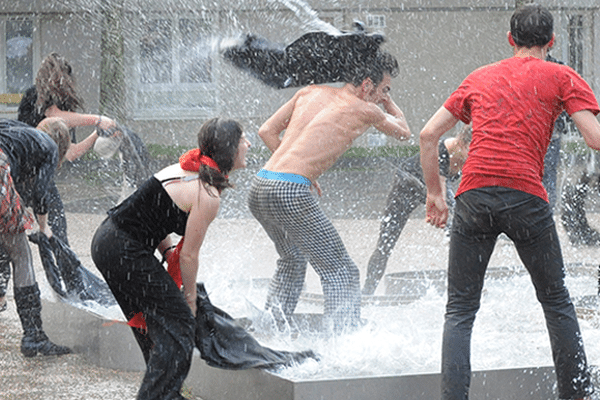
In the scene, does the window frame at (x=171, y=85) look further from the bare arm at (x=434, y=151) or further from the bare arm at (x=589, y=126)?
the bare arm at (x=589, y=126)

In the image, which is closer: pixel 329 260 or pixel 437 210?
pixel 437 210

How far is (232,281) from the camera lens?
6227 millimetres

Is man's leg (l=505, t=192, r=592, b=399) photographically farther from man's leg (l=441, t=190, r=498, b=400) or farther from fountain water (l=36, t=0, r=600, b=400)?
fountain water (l=36, t=0, r=600, b=400)

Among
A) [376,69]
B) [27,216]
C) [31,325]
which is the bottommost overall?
Answer: [31,325]

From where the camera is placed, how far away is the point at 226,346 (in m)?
3.93

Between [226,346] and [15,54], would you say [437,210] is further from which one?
[15,54]

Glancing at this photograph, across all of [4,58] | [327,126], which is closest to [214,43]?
[4,58]

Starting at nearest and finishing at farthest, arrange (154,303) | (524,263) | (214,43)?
(524,263), (154,303), (214,43)

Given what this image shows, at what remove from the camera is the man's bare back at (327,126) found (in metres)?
4.52

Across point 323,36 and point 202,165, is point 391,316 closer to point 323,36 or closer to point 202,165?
point 323,36

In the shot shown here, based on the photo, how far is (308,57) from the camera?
5195 mm

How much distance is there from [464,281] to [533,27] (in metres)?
1.01

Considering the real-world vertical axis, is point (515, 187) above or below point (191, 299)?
above

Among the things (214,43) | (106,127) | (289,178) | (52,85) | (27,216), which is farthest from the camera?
(214,43)
